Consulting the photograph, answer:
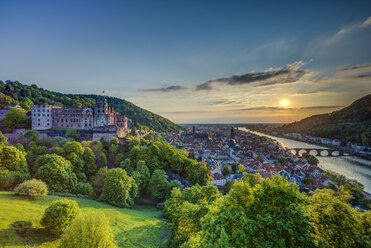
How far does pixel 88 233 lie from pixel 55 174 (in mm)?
15698

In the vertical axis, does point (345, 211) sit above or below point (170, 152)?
above

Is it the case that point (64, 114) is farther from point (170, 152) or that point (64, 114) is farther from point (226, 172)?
point (226, 172)

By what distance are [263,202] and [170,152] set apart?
1151 inches

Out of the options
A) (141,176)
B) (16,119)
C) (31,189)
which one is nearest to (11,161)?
(31,189)

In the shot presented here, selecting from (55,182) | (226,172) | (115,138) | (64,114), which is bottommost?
(226,172)

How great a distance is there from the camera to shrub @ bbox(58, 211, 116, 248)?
30.0 feet

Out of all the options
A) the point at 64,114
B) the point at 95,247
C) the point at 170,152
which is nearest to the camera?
the point at 95,247

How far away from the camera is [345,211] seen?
5.33 metres

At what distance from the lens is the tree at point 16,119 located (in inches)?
1405

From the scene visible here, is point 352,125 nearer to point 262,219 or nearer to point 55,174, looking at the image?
point 262,219

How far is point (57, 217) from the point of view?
37.9ft

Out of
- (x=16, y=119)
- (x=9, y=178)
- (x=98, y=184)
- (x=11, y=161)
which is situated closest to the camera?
(x=9, y=178)

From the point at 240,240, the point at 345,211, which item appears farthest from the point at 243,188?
the point at 345,211

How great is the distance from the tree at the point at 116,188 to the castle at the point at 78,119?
15.3 metres
